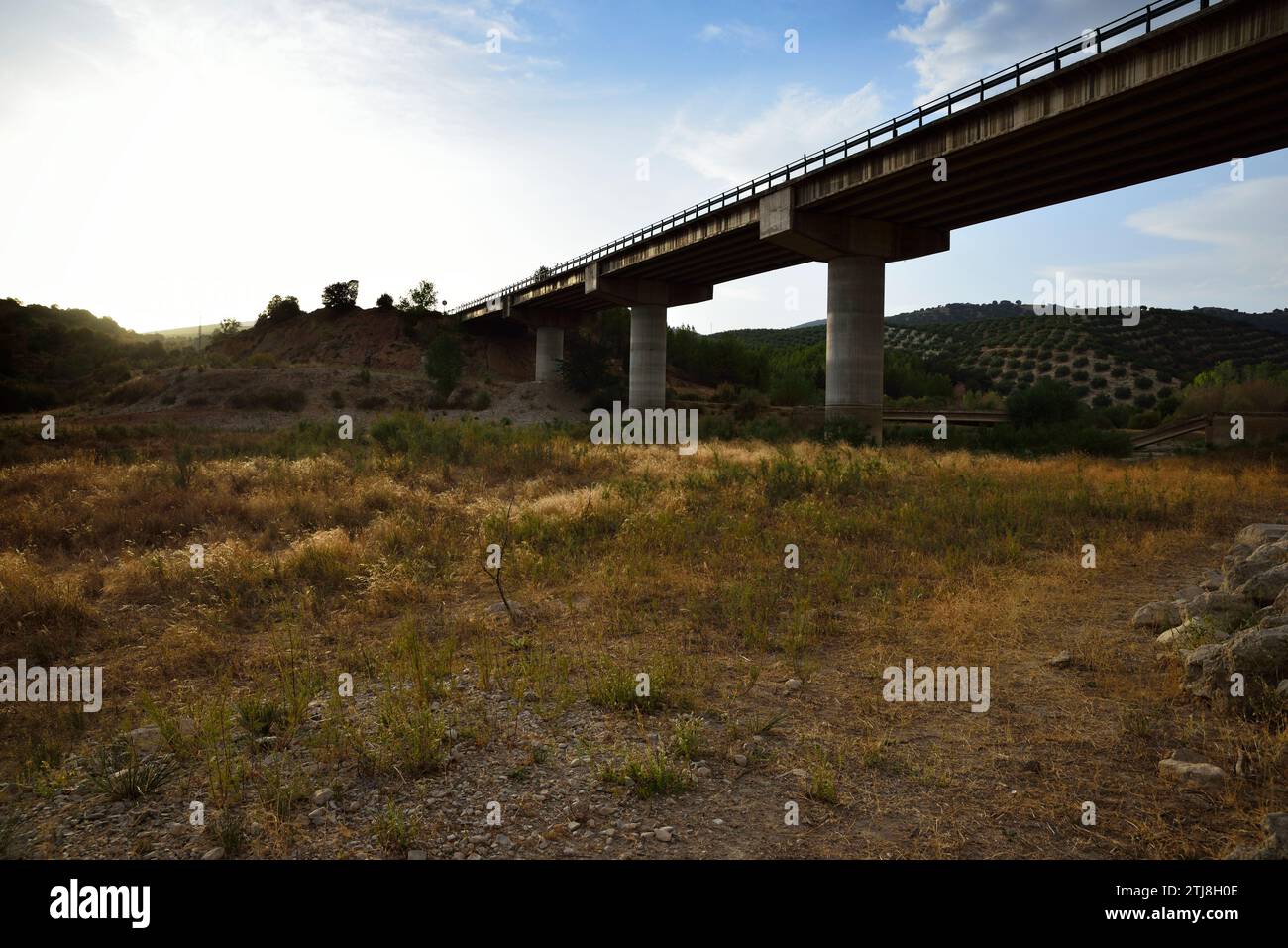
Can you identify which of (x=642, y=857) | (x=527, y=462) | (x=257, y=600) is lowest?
(x=642, y=857)

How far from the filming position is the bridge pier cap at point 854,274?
30.7 m

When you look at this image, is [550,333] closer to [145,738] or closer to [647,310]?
[647,310]

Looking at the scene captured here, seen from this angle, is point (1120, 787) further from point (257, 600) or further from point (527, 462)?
point (527, 462)

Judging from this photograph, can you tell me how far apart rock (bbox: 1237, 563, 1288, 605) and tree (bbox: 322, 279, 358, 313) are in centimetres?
8300

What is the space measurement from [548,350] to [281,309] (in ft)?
128

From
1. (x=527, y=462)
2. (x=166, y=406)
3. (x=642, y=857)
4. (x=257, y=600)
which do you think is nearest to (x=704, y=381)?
(x=166, y=406)

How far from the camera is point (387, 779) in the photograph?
4.84 meters

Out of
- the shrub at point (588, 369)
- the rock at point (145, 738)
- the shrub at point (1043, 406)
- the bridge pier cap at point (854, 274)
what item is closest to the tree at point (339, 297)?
the shrub at point (588, 369)

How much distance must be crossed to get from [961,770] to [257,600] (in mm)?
8479

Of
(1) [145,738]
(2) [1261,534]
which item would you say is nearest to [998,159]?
(2) [1261,534]

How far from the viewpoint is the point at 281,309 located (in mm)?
81125

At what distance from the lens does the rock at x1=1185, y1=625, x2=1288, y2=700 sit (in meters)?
5.77
